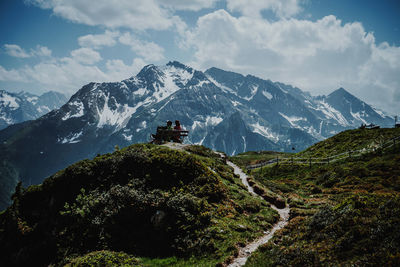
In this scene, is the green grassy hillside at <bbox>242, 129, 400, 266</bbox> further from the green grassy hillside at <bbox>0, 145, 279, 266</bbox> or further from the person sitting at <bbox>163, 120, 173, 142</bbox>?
the person sitting at <bbox>163, 120, 173, 142</bbox>

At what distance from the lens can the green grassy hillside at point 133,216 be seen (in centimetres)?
1464

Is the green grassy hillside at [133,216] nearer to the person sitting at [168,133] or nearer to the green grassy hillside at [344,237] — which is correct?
Answer: the green grassy hillside at [344,237]

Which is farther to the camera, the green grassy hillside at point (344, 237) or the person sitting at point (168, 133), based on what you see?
the person sitting at point (168, 133)

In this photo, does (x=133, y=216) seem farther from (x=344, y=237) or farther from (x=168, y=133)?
(x=168, y=133)

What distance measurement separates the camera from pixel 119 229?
16.8 meters

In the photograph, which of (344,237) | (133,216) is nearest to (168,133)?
(133,216)

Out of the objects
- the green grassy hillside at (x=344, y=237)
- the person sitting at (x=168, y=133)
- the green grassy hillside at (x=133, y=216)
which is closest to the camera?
the green grassy hillside at (x=344, y=237)

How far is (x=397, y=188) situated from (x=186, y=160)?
85.6 feet

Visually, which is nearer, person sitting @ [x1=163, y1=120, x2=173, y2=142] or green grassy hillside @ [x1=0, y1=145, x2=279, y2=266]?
green grassy hillside @ [x1=0, y1=145, x2=279, y2=266]

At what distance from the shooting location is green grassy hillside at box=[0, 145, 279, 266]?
577 inches

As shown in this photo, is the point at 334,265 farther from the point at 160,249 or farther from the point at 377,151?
the point at 377,151

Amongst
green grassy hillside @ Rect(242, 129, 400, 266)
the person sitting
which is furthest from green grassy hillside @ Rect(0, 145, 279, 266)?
the person sitting

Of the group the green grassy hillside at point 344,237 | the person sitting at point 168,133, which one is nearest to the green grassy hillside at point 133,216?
the green grassy hillside at point 344,237

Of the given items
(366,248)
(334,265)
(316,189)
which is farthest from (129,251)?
(316,189)
